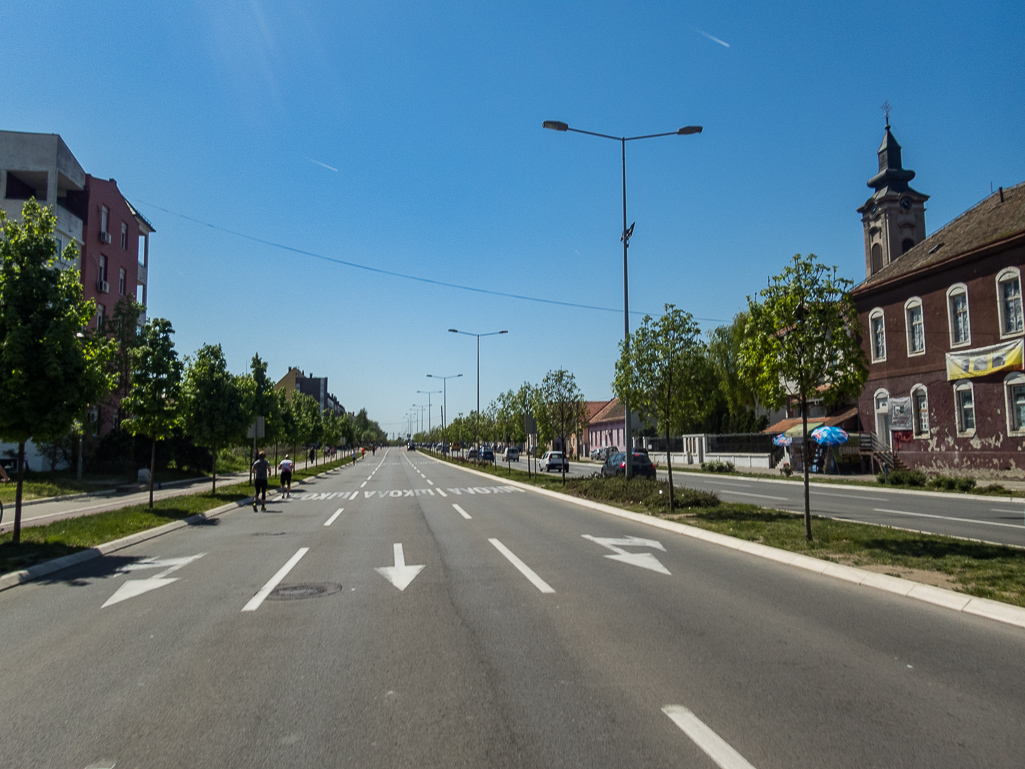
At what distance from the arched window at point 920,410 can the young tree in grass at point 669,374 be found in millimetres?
21929

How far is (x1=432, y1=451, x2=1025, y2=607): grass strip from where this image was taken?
319 inches

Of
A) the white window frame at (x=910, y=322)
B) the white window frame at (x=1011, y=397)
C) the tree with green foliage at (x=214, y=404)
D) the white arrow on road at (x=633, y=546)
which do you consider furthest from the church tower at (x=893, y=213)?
the white arrow on road at (x=633, y=546)

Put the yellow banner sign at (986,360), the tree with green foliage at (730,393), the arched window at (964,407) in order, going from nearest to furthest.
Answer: the yellow banner sign at (986,360), the arched window at (964,407), the tree with green foliage at (730,393)

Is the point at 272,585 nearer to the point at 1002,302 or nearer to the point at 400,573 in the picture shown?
the point at 400,573

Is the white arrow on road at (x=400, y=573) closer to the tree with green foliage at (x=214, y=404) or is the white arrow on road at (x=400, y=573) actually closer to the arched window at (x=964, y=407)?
the tree with green foliage at (x=214, y=404)

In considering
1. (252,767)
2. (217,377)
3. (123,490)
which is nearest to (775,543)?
(252,767)

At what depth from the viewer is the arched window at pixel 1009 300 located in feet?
95.0

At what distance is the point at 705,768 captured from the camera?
3.65m

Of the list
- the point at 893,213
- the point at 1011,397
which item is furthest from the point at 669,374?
the point at 893,213

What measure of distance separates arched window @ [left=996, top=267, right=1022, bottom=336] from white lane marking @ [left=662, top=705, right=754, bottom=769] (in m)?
32.0

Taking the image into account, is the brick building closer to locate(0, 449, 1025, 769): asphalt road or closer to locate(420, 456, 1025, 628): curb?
locate(420, 456, 1025, 628): curb

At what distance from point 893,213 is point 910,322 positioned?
2496 cm

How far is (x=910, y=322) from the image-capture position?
115 feet

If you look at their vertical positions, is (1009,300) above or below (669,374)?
above
